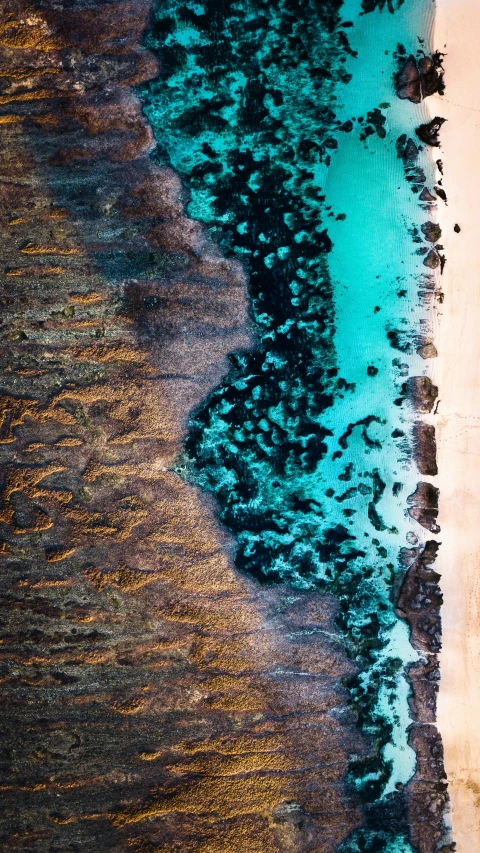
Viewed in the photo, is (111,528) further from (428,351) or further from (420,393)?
(428,351)

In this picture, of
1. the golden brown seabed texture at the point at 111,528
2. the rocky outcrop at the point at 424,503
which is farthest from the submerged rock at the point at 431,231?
the rocky outcrop at the point at 424,503

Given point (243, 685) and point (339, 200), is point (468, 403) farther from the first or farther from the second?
point (243, 685)

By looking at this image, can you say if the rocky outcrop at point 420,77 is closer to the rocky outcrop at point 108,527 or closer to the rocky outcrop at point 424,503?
the rocky outcrop at point 108,527

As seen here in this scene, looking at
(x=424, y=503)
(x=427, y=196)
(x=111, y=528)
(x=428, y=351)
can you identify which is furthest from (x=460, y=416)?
(x=111, y=528)

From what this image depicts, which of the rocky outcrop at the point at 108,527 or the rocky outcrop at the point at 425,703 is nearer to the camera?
the rocky outcrop at the point at 108,527

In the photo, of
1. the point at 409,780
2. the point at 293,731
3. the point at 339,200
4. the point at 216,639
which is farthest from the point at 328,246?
the point at 409,780

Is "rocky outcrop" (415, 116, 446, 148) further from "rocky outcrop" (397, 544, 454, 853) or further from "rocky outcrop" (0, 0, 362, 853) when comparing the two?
"rocky outcrop" (397, 544, 454, 853)
